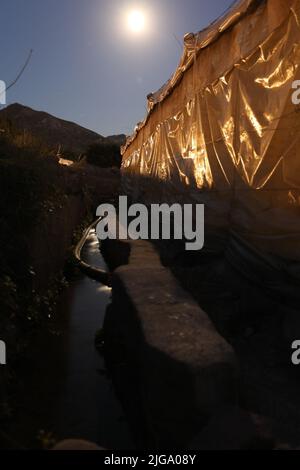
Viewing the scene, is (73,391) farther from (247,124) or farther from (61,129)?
(61,129)

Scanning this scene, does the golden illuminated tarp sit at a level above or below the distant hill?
below

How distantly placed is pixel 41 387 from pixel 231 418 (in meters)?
1.53

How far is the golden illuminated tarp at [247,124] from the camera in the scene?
3.07m

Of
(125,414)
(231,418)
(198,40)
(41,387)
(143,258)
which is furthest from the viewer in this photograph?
(198,40)

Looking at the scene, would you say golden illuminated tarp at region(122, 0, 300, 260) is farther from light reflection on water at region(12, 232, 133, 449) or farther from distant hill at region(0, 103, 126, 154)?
distant hill at region(0, 103, 126, 154)

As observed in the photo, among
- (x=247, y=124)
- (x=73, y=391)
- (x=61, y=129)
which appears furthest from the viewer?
(x=61, y=129)

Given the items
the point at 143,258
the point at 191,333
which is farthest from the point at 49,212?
the point at 191,333

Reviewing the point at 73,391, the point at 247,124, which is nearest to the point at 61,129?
the point at 247,124

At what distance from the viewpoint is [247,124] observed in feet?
11.8

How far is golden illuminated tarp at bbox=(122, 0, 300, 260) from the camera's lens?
3.07m

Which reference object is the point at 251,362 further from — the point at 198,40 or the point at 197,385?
the point at 198,40

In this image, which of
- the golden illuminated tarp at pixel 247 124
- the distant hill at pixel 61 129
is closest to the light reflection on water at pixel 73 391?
the golden illuminated tarp at pixel 247 124

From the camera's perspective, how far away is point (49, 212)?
4.32m

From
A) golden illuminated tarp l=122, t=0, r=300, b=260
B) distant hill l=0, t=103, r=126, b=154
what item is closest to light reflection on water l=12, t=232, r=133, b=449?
golden illuminated tarp l=122, t=0, r=300, b=260
